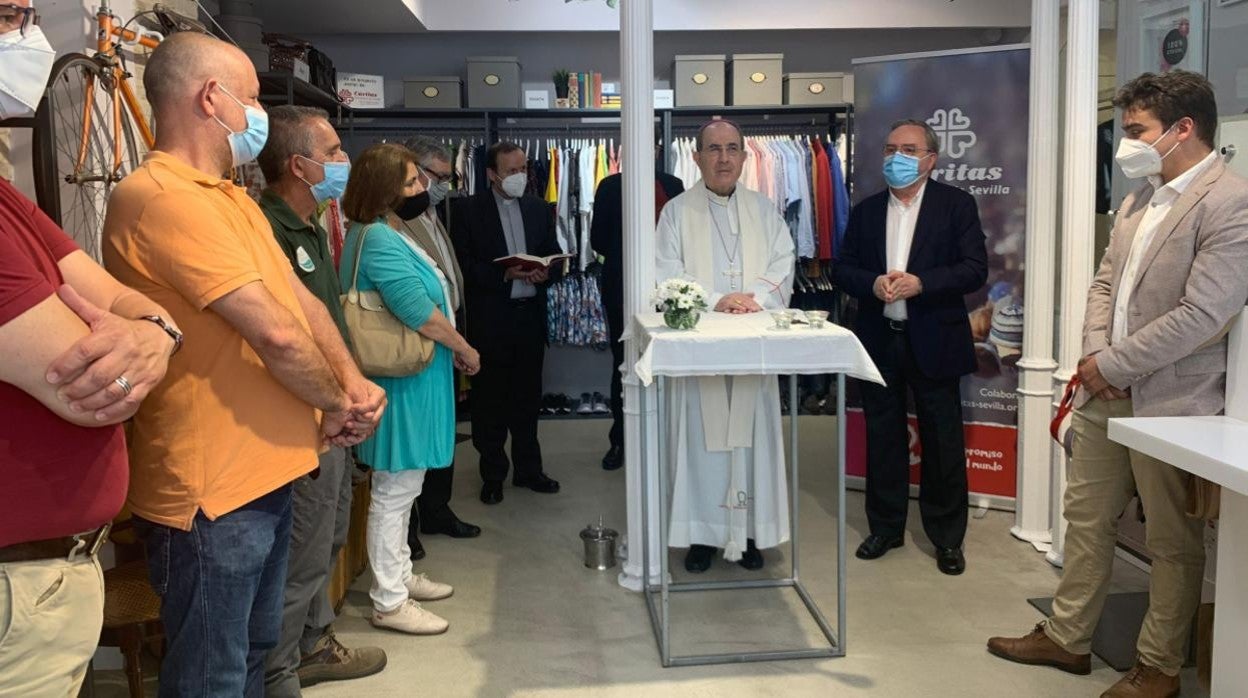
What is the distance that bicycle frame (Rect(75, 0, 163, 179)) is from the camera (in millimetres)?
2584

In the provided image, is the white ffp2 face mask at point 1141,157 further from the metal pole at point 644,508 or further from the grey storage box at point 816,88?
the grey storage box at point 816,88

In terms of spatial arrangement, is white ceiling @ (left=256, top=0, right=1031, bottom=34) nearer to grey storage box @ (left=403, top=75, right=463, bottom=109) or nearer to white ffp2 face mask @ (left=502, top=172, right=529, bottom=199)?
grey storage box @ (left=403, top=75, right=463, bottom=109)

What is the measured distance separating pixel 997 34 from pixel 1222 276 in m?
5.37

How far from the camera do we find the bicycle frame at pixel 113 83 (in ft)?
8.48

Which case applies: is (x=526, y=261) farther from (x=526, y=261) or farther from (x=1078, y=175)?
(x=1078, y=175)

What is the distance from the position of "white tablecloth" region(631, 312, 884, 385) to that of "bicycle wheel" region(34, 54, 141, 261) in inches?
62.0

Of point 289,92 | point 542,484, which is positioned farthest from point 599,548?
point 289,92

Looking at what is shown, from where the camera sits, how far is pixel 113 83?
2.66m

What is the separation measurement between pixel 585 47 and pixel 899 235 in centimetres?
395

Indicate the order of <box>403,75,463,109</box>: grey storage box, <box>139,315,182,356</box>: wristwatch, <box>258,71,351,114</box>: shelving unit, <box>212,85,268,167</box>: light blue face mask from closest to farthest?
<box>139,315,182,356</box>: wristwatch < <box>212,85,268,167</box>: light blue face mask < <box>258,71,351,114</box>: shelving unit < <box>403,75,463,109</box>: grey storage box

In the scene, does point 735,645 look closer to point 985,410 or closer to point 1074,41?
point 985,410

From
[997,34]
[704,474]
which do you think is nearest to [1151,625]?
[704,474]

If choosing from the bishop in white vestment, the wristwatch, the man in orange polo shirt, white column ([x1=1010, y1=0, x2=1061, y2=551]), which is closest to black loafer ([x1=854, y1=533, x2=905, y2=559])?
the bishop in white vestment

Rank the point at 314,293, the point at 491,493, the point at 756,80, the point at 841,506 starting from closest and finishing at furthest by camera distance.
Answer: the point at 314,293, the point at 841,506, the point at 491,493, the point at 756,80
